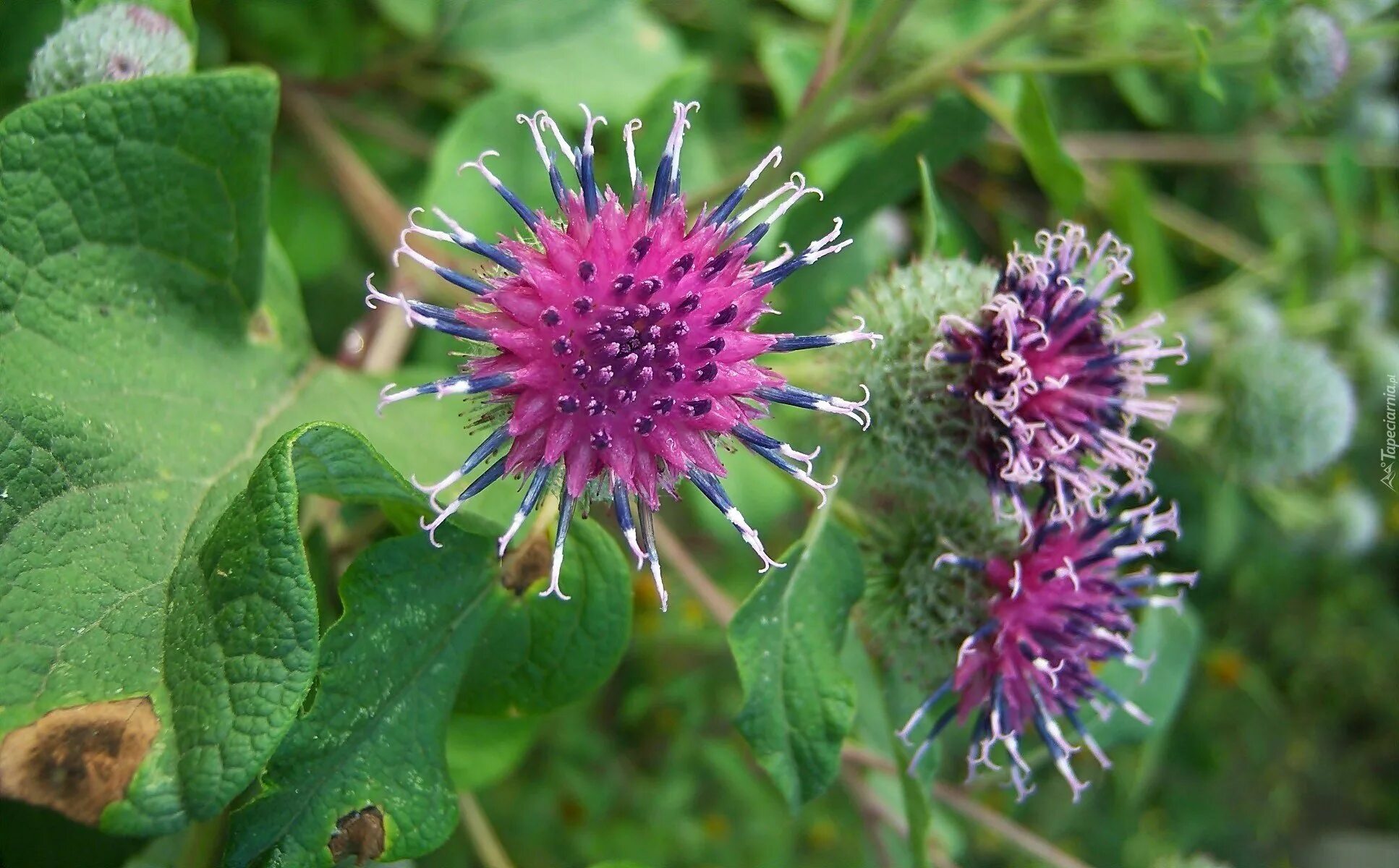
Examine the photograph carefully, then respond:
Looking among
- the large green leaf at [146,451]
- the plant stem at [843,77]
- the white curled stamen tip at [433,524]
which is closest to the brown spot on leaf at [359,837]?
the large green leaf at [146,451]

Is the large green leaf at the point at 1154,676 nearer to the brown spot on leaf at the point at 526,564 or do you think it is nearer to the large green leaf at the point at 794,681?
the large green leaf at the point at 794,681

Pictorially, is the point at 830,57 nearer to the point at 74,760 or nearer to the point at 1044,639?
the point at 1044,639

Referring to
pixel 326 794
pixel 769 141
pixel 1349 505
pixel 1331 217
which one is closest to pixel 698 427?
pixel 326 794

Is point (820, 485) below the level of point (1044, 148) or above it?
below

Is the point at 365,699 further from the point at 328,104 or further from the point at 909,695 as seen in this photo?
the point at 328,104

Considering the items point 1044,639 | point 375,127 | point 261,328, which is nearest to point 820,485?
point 1044,639

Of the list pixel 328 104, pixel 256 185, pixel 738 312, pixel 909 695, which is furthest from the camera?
pixel 328 104
